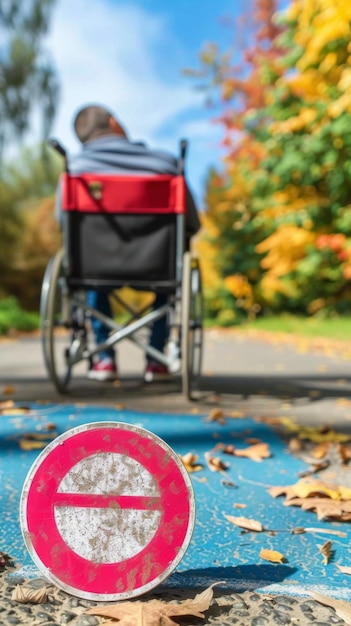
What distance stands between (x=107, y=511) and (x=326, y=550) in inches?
23.4

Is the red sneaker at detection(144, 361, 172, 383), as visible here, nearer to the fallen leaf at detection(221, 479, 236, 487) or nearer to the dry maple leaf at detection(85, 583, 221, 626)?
the fallen leaf at detection(221, 479, 236, 487)

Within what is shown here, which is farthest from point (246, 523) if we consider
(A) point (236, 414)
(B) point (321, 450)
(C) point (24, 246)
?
(C) point (24, 246)

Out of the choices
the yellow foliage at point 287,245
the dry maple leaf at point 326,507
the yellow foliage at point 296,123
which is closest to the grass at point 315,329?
the yellow foliage at point 287,245

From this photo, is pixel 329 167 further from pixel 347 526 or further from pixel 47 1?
pixel 347 526

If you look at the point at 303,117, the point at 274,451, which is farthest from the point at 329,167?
the point at 274,451

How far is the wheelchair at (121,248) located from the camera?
3.58m

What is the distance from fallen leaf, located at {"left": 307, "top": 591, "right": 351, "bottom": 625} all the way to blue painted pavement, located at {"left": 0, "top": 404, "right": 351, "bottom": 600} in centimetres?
4

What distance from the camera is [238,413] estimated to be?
345cm

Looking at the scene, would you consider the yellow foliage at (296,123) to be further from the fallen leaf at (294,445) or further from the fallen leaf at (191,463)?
the fallen leaf at (191,463)

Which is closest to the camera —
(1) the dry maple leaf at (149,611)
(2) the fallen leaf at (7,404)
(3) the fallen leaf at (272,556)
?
(1) the dry maple leaf at (149,611)

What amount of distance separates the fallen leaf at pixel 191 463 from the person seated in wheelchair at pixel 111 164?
1662mm

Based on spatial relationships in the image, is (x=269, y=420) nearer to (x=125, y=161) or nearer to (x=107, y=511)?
(x=125, y=161)

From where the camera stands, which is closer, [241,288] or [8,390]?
[8,390]

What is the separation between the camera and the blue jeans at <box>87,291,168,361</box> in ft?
13.5
